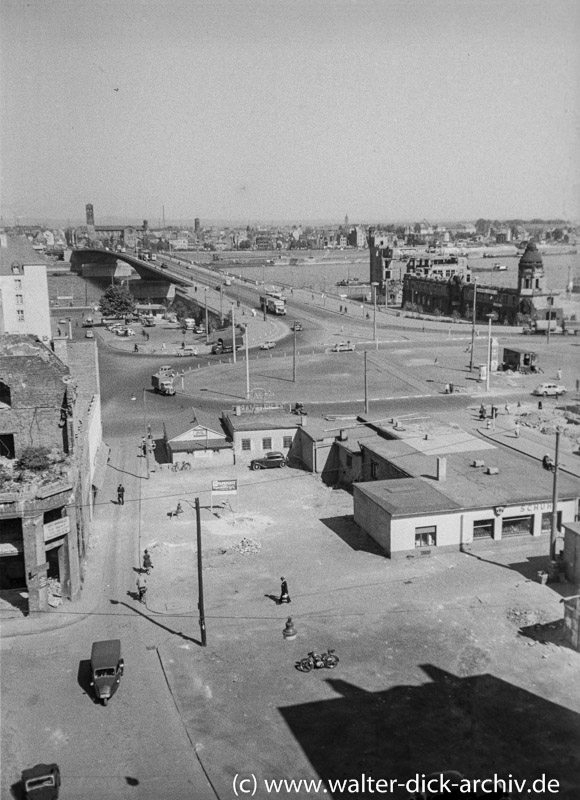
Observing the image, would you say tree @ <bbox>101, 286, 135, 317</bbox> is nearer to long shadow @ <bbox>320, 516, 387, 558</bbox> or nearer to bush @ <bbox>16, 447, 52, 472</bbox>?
→ long shadow @ <bbox>320, 516, 387, 558</bbox>

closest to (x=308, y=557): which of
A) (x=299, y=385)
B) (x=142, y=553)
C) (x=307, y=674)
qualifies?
(x=142, y=553)

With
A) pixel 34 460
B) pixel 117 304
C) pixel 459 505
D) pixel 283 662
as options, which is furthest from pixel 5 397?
pixel 117 304

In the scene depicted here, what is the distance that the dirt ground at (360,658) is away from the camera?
1889 centimetres

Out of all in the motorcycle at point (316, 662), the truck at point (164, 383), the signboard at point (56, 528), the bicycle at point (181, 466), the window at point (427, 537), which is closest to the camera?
the motorcycle at point (316, 662)

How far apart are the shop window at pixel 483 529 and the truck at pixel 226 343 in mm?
55735

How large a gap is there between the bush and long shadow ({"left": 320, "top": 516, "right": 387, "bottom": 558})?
12272 millimetres

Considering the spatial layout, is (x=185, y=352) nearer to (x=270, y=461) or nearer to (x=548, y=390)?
(x=548, y=390)

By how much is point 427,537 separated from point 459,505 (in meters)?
1.83

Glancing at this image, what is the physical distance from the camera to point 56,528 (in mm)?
27219

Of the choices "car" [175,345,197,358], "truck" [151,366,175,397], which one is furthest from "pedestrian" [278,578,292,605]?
"car" [175,345,197,358]

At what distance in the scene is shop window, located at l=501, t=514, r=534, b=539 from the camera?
32562 mm

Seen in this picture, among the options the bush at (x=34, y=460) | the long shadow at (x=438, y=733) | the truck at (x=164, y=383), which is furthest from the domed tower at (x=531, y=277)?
the long shadow at (x=438, y=733)

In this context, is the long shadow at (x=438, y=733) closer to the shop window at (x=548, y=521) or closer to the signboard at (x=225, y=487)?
the shop window at (x=548, y=521)

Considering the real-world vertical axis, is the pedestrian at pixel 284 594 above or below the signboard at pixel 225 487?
below
